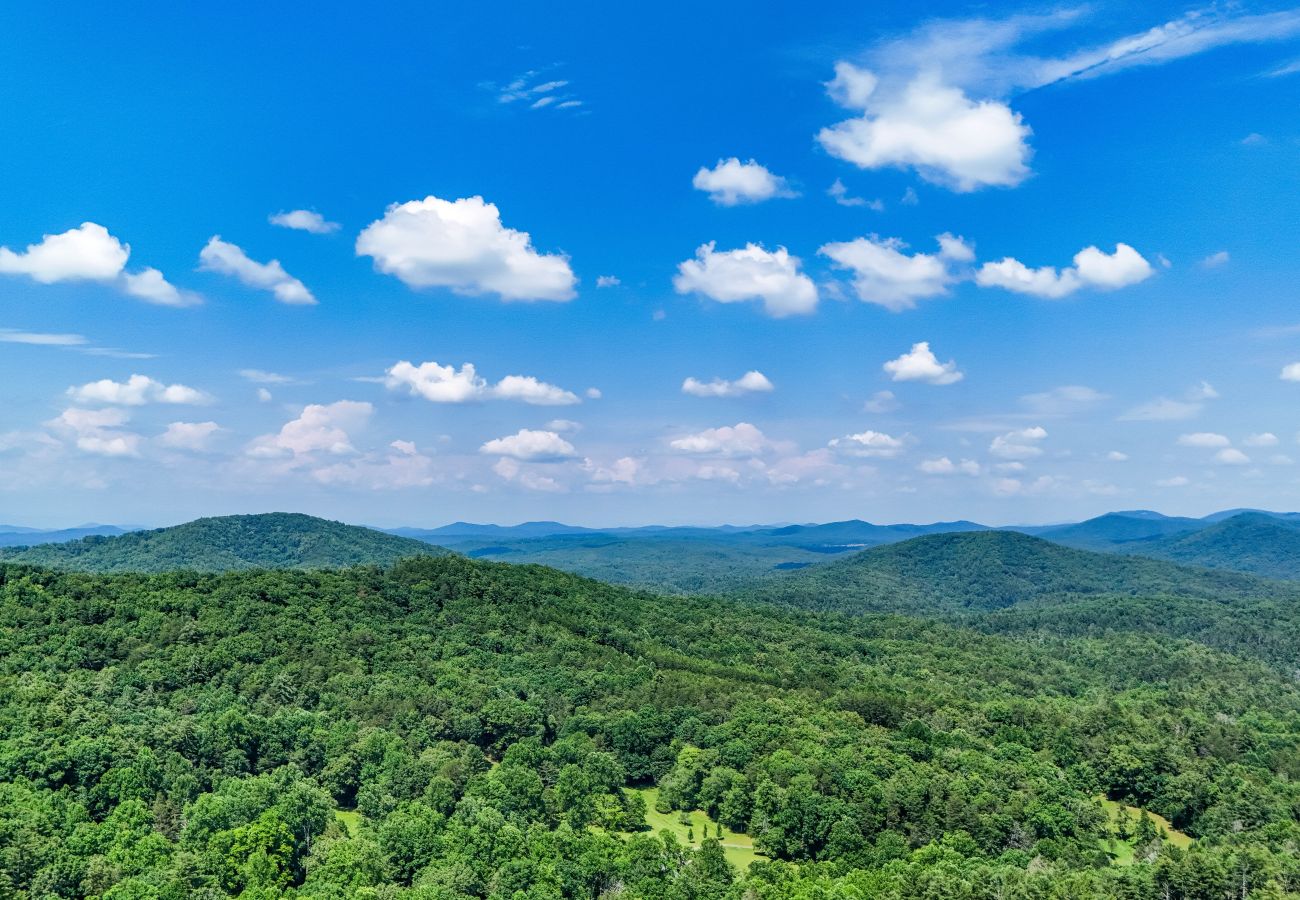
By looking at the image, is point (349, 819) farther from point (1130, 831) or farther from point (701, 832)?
point (1130, 831)

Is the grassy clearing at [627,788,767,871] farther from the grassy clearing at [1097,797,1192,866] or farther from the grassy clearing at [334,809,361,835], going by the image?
the grassy clearing at [1097,797,1192,866]

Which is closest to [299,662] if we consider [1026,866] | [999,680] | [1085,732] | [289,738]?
[289,738]

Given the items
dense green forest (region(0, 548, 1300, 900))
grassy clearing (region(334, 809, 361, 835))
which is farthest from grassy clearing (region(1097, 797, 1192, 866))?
grassy clearing (region(334, 809, 361, 835))

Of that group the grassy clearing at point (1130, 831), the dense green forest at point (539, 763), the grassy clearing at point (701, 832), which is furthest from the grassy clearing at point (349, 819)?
the grassy clearing at point (1130, 831)

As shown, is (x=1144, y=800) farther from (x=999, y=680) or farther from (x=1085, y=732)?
(x=999, y=680)

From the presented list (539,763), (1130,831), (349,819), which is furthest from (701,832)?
(1130,831)

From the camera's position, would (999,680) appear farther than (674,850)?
Yes
